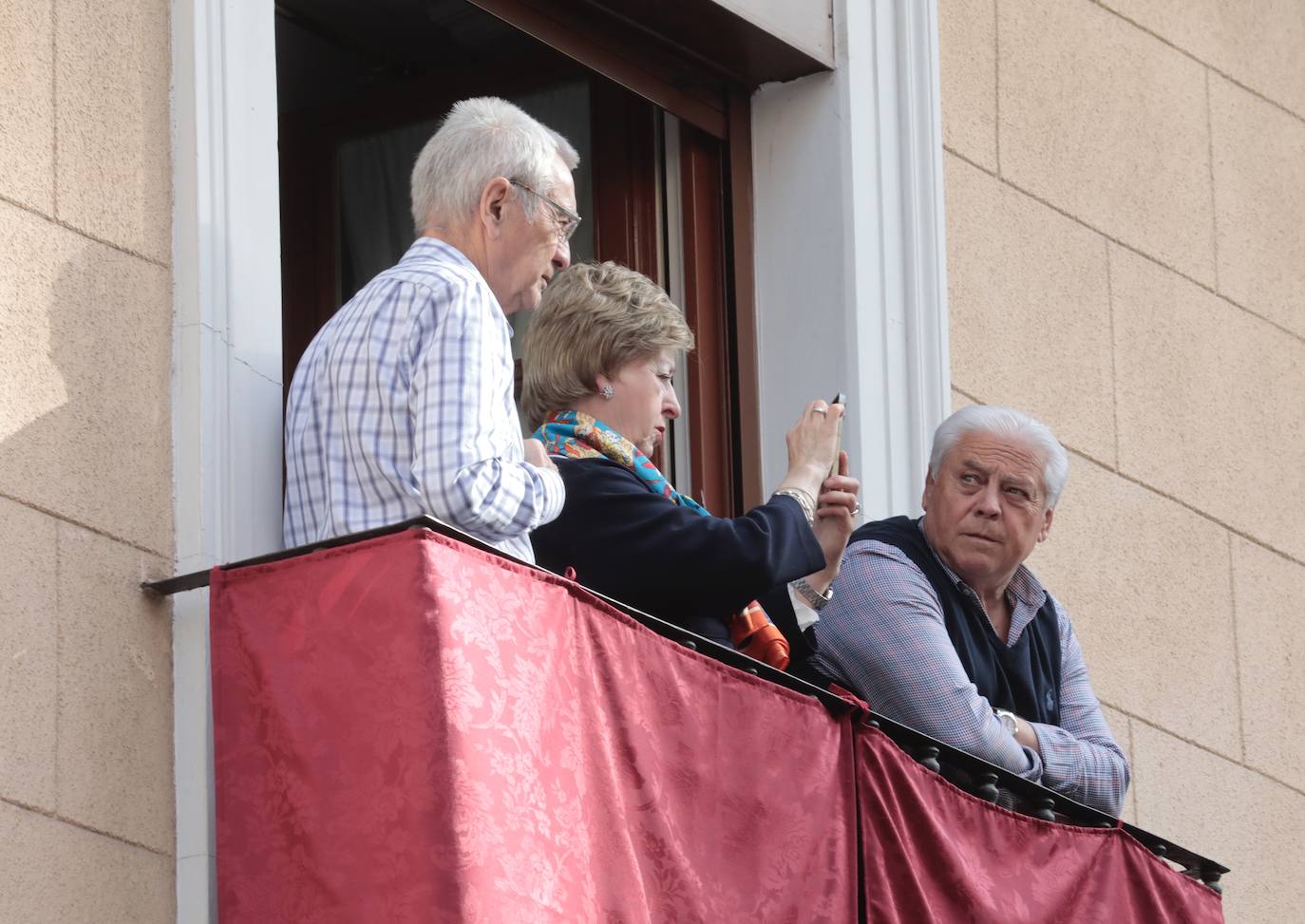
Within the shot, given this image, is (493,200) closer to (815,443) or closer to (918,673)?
(815,443)

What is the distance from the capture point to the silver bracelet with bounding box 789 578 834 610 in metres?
5.27

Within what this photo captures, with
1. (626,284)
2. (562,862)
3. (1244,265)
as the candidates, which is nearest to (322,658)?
(562,862)

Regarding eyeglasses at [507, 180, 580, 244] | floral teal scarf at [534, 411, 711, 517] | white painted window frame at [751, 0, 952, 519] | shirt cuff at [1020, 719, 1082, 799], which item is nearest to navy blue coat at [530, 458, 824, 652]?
floral teal scarf at [534, 411, 711, 517]

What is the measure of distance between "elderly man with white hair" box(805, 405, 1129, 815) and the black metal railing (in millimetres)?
38

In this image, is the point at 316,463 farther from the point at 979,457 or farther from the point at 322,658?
the point at 979,457

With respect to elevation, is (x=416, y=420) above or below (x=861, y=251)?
below

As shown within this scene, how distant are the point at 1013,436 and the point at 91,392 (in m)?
2.02

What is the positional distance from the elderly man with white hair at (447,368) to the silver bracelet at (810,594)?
86 cm

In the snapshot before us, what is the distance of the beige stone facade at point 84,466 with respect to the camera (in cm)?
436

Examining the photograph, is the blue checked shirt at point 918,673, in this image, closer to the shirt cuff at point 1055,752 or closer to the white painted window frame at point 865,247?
the shirt cuff at point 1055,752

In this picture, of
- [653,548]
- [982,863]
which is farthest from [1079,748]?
[653,548]

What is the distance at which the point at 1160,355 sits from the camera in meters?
7.43

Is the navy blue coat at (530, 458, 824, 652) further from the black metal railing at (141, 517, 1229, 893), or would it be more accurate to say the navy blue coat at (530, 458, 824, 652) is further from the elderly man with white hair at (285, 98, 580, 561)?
the elderly man with white hair at (285, 98, 580, 561)

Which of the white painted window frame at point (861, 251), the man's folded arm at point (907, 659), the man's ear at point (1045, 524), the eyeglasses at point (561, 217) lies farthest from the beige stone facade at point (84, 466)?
the white painted window frame at point (861, 251)
